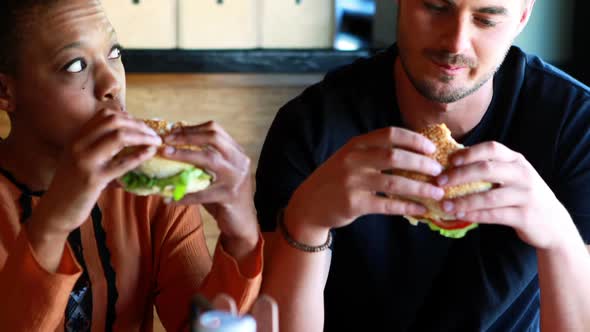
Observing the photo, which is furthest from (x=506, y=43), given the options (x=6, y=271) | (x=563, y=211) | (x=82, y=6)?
(x=6, y=271)

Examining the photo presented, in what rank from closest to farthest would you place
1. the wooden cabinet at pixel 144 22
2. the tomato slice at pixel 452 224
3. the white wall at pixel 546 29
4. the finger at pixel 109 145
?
the finger at pixel 109 145 → the tomato slice at pixel 452 224 → the wooden cabinet at pixel 144 22 → the white wall at pixel 546 29

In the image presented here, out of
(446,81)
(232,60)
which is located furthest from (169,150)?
(232,60)

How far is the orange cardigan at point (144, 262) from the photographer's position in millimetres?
1253

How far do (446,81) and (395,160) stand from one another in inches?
12.3

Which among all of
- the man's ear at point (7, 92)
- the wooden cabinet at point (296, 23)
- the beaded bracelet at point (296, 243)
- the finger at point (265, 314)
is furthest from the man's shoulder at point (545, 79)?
the wooden cabinet at point (296, 23)

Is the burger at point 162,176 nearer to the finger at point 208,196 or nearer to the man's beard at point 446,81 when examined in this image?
the finger at point 208,196

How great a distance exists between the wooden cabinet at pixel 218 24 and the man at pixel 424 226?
90cm

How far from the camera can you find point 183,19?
Answer: 243 cm

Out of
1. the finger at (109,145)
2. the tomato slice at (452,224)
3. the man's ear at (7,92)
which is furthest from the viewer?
the man's ear at (7,92)

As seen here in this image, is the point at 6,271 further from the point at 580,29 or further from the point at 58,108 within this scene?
the point at 580,29

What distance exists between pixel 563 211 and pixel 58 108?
2.47 ft

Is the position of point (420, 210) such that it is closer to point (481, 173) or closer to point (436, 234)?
point (481, 173)

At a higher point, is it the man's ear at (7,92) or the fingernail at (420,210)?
the man's ear at (7,92)

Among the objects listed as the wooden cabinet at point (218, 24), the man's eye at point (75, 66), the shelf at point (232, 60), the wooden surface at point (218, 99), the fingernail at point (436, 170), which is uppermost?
the man's eye at point (75, 66)
